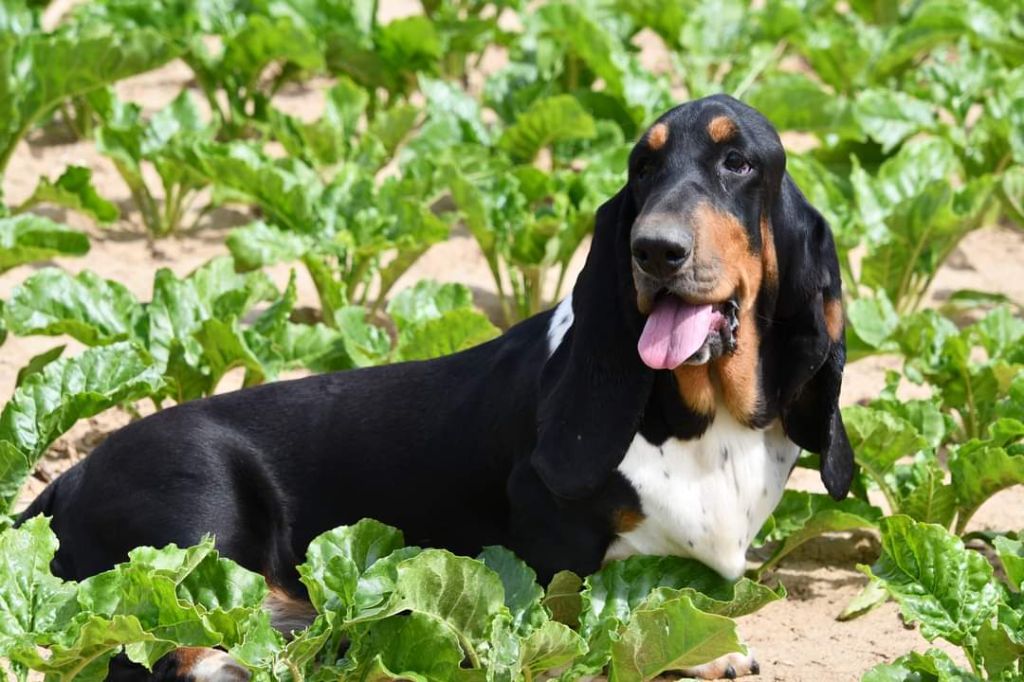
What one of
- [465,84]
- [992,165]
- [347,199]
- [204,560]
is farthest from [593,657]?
[465,84]

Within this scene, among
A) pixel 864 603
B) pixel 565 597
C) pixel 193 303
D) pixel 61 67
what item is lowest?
pixel 864 603

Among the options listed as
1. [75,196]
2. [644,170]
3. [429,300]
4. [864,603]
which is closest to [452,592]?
[644,170]

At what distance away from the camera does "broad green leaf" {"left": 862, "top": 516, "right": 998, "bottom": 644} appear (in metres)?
4.46

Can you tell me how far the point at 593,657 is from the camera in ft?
14.2

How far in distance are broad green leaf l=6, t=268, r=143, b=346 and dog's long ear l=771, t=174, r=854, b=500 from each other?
2.46 m

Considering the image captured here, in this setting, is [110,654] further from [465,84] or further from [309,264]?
[465,84]

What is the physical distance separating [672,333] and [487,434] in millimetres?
717

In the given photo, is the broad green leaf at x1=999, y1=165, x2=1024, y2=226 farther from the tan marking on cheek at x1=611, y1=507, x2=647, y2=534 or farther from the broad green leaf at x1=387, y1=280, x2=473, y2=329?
the tan marking on cheek at x1=611, y1=507, x2=647, y2=534

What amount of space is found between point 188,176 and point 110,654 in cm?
392

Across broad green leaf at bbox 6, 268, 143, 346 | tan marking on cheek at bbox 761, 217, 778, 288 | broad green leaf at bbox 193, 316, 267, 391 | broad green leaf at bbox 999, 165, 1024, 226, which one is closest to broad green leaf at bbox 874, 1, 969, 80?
broad green leaf at bbox 999, 165, 1024, 226

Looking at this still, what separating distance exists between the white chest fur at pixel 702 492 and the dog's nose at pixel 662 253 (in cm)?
55

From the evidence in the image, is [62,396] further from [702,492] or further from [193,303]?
[702,492]

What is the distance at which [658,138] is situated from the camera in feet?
14.7

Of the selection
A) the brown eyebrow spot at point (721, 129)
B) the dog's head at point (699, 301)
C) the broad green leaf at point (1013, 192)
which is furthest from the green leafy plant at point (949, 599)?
the broad green leaf at point (1013, 192)
